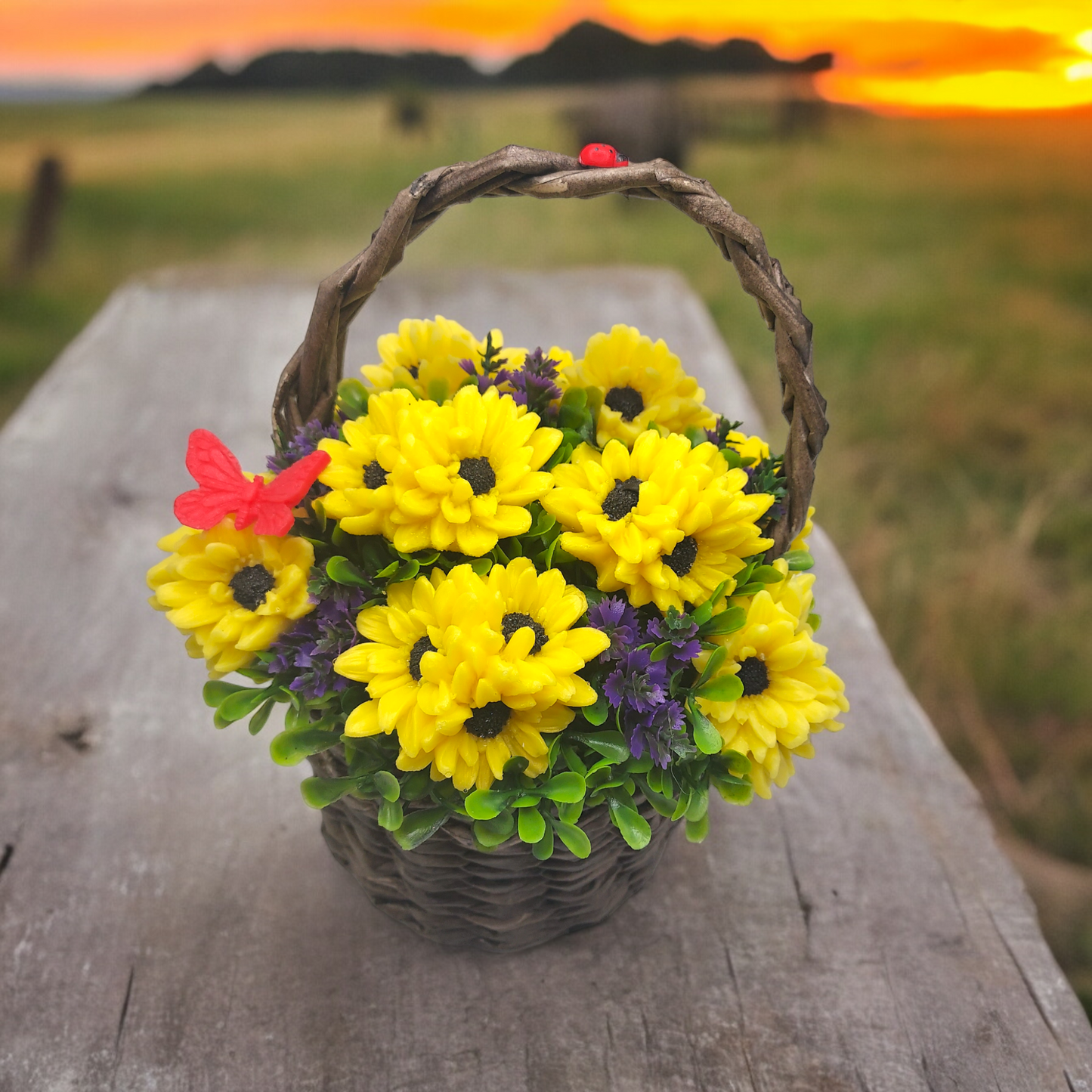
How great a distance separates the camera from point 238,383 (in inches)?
56.4

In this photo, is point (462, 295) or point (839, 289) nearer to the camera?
point (462, 295)

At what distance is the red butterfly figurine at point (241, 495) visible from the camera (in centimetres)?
52

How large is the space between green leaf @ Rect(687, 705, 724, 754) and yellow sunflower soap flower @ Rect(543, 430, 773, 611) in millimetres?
62

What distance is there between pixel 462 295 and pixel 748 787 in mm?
1289

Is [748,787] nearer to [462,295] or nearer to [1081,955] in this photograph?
[1081,955]

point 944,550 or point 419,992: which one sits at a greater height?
point 419,992

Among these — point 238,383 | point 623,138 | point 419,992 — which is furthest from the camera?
point 623,138

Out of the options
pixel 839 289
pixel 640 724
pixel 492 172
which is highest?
pixel 492 172

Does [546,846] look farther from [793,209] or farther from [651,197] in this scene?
[793,209]

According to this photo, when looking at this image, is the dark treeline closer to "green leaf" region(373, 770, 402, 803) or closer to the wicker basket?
the wicker basket

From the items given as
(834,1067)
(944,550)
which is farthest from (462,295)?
(834,1067)

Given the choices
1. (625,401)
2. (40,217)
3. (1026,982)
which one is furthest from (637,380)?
(40,217)

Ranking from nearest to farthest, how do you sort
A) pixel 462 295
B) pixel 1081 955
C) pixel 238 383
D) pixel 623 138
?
pixel 1081 955 → pixel 238 383 → pixel 462 295 → pixel 623 138

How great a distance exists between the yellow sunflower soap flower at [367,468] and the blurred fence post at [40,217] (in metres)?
3.03
